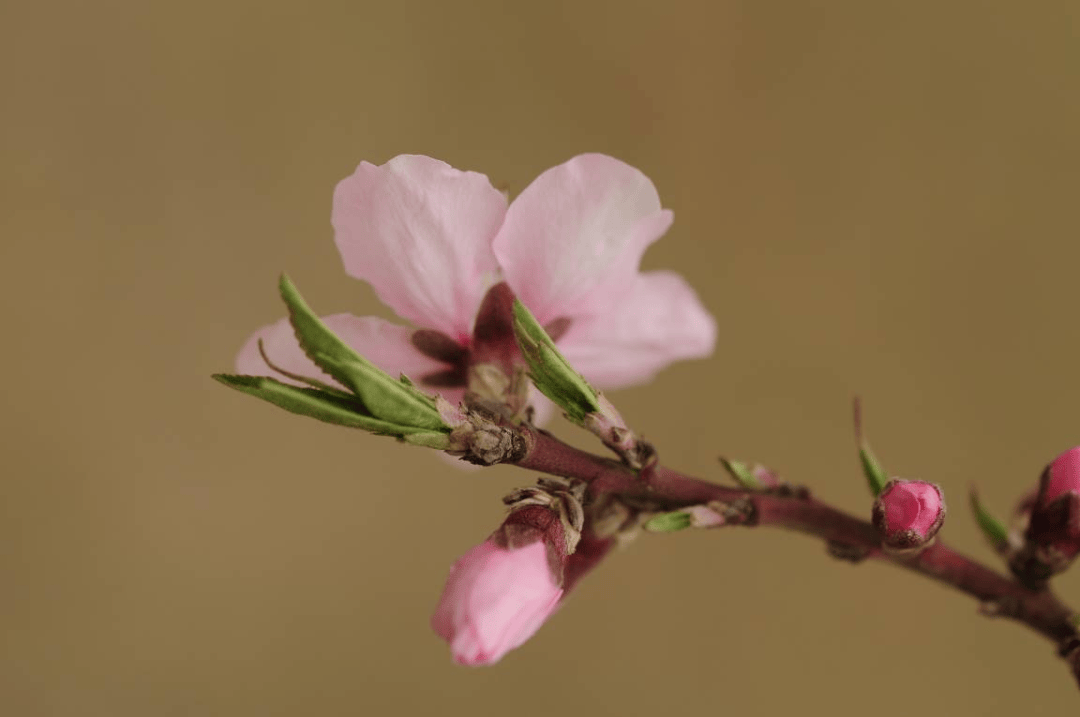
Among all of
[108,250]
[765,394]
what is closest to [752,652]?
[765,394]

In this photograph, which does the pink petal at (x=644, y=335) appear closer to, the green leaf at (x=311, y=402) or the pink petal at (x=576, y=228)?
the pink petal at (x=576, y=228)

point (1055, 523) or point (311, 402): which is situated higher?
point (311, 402)

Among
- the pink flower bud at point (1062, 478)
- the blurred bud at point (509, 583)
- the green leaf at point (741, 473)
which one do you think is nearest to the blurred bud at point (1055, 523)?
the pink flower bud at point (1062, 478)

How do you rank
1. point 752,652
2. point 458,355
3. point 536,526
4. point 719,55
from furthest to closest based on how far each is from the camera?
point 719,55 → point 752,652 → point 458,355 → point 536,526

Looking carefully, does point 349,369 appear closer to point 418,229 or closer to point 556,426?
point 418,229

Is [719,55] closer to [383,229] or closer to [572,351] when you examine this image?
[572,351]

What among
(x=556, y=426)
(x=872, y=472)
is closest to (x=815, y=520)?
(x=872, y=472)
